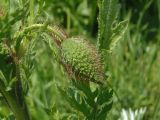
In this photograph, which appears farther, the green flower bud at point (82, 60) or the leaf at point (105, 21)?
the leaf at point (105, 21)

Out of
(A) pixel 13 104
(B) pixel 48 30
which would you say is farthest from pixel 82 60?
(A) pixel 13 104

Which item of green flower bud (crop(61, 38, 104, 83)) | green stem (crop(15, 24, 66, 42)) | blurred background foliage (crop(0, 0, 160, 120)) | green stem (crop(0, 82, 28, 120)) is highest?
green stem (crop(15, 24, 66, 42))

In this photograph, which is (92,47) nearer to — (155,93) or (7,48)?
(7,48)

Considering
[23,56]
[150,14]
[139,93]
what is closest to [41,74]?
[139,93]

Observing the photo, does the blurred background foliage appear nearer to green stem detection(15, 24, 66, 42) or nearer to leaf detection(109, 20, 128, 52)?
leaf detection(109, 20, 128, 52)

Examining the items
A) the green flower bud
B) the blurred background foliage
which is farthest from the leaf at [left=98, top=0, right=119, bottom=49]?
the blurred background foliage

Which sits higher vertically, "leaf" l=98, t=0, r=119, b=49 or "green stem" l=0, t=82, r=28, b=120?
"leaf" l=98, t=0, r=119, b=49

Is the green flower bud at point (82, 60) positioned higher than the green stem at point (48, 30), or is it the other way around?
the green stem at point (48, 30)

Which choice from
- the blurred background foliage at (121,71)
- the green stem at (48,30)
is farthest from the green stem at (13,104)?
the blurred background foliage at (121,71)

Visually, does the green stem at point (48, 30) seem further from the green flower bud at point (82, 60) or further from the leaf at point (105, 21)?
the leaf at point (105, 21)
